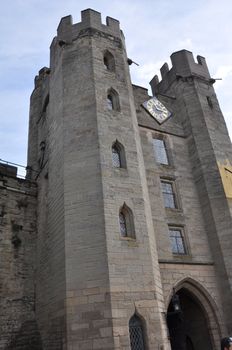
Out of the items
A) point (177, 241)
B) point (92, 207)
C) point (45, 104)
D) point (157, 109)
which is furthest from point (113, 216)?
point (45, 104)

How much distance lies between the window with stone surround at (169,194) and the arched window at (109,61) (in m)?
5.06

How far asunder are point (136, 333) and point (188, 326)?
454 centimetres

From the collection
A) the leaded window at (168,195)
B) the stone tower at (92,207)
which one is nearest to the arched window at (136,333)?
the stone tower at (92,207)

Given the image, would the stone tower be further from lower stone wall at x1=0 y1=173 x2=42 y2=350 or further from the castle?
lower stone wall at x1=0 y1=173 x2=42 y2=350

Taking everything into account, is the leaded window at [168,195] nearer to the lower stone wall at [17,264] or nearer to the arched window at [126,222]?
the arched window at [126,222]

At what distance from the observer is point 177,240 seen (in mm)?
12578

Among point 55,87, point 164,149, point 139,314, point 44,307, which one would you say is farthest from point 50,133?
point 139,314

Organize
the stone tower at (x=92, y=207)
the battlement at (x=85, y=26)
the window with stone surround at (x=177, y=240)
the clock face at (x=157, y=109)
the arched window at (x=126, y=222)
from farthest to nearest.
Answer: the clock face at (x=157, y=109)
the battlement at (x=85, y=26)
the window with stone surround at (x=177, y=240)
the arched window at (x=126, y=222)
the stone tower at (x=92, y=207)

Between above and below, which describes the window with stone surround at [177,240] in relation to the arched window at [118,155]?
below

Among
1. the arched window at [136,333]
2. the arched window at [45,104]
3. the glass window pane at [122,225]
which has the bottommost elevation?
the arched window at [136,333]

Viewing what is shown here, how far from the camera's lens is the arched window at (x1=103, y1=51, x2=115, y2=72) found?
46.4ft

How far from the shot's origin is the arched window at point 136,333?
8.54 m

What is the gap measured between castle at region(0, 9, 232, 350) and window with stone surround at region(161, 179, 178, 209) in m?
0.05

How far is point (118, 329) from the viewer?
328 inches
